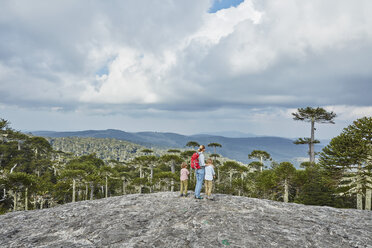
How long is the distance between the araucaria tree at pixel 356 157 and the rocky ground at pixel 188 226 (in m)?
12.5

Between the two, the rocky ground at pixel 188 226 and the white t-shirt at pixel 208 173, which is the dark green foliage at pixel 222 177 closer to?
the rocky ground at pixel 188 226

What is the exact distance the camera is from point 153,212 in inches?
403

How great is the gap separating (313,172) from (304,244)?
28251 millimetres

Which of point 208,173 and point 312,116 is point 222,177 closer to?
point 312,116

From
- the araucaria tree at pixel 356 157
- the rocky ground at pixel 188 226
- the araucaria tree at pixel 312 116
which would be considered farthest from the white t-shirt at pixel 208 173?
the araucaria tree at pixel 312 116

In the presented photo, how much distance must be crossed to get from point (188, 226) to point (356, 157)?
74.3 feet

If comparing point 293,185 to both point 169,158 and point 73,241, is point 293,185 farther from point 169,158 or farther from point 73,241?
point 73,241

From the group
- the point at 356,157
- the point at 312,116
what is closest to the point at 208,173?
the point at 356,157

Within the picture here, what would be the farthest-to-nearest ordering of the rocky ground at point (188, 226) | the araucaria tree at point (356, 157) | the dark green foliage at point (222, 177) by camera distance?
1. the dark green foliage at point (222, 177)
2. the araucaria tree at point (356, 157)
3. the rocky ground at point (188, 226)

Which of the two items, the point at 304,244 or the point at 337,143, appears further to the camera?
the point at 337,143

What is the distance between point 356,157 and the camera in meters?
20.9

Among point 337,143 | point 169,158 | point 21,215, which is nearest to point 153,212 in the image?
point 21,215

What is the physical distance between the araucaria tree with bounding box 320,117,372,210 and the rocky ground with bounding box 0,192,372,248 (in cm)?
1252

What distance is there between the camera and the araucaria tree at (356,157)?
20.7 metres
